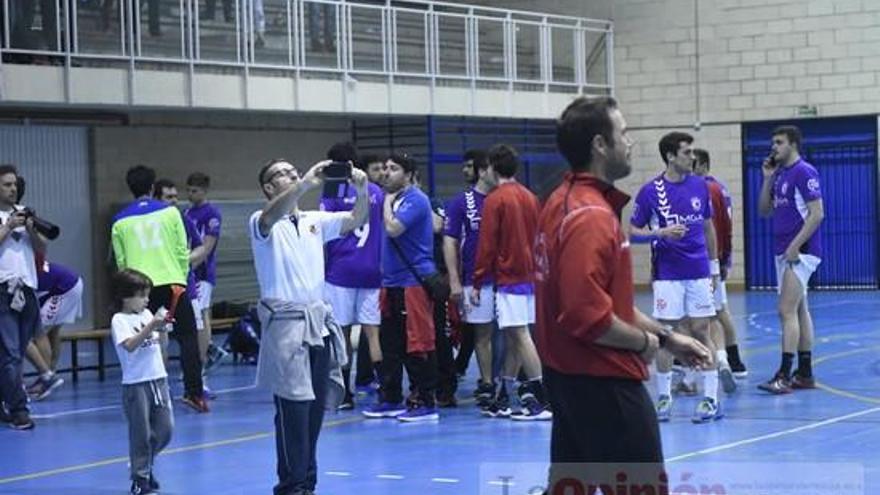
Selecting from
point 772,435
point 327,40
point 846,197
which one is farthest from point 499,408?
point 846,197

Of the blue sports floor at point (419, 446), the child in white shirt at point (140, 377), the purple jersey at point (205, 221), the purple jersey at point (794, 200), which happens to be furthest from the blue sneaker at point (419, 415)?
the purple jersey at point (205, 221)

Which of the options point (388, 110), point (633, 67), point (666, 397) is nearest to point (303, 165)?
point (388, 110)

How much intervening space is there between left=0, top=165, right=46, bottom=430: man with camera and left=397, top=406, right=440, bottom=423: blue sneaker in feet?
9.41

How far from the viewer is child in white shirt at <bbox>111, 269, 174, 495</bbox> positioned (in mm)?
8352

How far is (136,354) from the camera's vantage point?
849 centimetres

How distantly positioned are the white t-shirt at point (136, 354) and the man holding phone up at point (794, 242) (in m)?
5.27

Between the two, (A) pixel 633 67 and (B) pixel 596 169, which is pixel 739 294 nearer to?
(A) pixel 633 67

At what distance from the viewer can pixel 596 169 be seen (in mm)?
5070

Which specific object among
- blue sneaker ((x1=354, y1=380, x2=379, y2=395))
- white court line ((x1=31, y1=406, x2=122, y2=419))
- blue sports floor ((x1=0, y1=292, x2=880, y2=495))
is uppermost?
blue sports floor ((x1=0, y1=292, x2=880, y2=495))

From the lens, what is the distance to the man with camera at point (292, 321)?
7.64m

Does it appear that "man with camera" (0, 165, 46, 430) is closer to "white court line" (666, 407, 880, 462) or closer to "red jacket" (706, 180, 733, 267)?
"white court line" (666, 407, 880, 462)

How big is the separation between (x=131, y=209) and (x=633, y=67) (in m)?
15.9

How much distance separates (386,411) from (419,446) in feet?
5.06

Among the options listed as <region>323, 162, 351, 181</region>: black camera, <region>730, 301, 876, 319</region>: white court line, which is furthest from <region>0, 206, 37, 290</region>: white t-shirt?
<region>730, 301, 876, 319</region>: white court line
